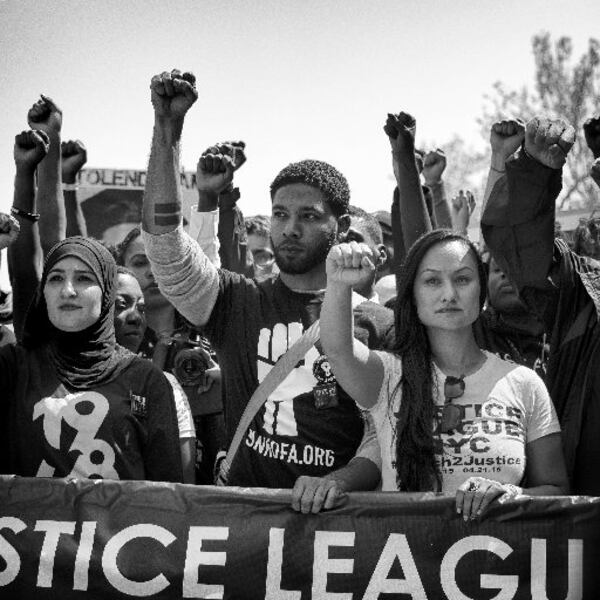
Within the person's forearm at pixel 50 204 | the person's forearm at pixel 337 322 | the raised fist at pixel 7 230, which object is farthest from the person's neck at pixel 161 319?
the person's forearm at pixel 337 322

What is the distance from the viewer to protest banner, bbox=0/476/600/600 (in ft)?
8.67

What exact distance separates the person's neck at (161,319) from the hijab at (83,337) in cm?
129

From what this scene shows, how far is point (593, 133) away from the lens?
11.6ft

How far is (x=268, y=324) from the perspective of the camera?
3.29 m

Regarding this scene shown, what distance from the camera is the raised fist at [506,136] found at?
3569 mm

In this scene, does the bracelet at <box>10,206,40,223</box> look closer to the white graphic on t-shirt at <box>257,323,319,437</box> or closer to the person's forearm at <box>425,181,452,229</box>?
the white graphic on t-shirt at <box>257,323,319,437</box>

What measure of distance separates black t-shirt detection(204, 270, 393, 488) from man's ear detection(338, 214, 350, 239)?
0.36 m

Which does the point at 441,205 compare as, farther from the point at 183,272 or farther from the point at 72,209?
the point at 183,272

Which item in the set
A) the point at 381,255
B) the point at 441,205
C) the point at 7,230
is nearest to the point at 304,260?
the point at 7,230

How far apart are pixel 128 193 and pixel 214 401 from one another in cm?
363

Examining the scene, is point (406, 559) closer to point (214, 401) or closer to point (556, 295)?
point (556, 295)

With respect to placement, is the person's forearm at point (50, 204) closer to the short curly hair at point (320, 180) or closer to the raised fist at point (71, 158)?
the raised fist at point (71, 158)

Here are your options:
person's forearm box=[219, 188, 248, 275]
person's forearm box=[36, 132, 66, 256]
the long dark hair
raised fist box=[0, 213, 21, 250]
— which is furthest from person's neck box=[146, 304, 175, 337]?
the long dark hair

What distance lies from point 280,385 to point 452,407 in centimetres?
68
